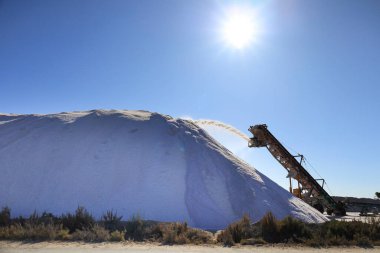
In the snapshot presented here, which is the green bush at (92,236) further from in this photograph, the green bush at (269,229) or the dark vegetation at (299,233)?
the green bush at (269,229)

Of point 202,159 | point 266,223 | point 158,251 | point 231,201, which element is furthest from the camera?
point 202,159

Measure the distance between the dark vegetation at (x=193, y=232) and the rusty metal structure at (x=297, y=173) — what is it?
12764 mm

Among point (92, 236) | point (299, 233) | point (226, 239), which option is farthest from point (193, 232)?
point (299, 233)

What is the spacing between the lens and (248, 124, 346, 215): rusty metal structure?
27359 millimetres

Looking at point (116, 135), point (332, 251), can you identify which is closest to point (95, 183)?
point (116, 135)

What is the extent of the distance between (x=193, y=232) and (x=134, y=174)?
243 inches

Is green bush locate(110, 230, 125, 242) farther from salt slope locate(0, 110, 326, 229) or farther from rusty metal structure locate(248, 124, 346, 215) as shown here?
rusty metal structure locate(248, 124, 346, 215)

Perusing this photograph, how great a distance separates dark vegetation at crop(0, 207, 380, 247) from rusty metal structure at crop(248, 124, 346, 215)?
12.8 metres

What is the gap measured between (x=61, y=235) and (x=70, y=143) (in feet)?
30.5

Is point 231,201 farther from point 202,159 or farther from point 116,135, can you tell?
point 116,135

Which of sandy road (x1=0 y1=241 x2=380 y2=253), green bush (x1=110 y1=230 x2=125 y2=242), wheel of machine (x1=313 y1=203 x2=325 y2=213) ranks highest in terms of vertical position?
wheel of machine (x1=313 y1=203 x2=325 y2=213)

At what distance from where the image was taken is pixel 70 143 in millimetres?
21156

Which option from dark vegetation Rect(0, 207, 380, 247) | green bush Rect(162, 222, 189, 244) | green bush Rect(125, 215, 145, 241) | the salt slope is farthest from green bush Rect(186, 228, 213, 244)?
the salt slope

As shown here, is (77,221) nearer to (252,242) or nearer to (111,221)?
(111,221)
